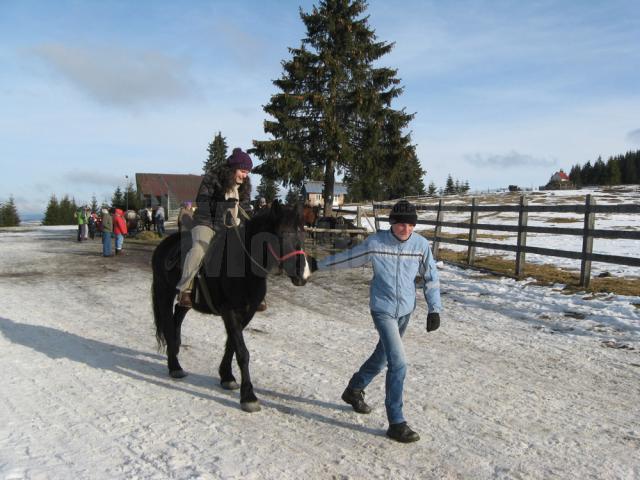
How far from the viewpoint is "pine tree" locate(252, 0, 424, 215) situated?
2484 centimetres

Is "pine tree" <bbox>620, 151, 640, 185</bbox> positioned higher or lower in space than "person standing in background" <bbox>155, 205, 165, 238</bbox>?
higher

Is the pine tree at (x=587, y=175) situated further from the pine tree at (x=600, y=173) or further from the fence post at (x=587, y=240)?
the fence post at (x=587, y=240)

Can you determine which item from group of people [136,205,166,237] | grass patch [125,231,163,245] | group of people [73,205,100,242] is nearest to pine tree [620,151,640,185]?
group of people [136,205,166,237]

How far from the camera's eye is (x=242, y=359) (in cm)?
433

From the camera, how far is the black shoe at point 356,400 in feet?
13.8

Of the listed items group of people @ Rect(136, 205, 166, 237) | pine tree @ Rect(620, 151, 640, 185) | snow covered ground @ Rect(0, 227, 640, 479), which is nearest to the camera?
snow covered ground @ Rect(0, 227, 640, 479)

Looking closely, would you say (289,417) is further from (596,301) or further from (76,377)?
(596,301)

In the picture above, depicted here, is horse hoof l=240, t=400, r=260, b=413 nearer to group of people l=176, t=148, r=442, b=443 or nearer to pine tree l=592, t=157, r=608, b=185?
group of people l=176, t=148, r=442, b=443

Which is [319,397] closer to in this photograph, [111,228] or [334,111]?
[111,228]

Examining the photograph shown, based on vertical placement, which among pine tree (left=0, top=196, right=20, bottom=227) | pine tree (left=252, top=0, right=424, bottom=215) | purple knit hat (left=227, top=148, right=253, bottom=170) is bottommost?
pine tree (left=0, top=196, right=20, bottom=227)

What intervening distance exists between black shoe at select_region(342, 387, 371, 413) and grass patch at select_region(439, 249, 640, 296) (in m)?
Result: 6.81

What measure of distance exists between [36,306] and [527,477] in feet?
27.7

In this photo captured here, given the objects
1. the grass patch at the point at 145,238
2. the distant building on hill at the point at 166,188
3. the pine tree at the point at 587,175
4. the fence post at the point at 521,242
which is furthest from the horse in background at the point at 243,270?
the pine tree at the point at 587,175

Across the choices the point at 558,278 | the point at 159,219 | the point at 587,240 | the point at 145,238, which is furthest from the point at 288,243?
the point at 159,219
